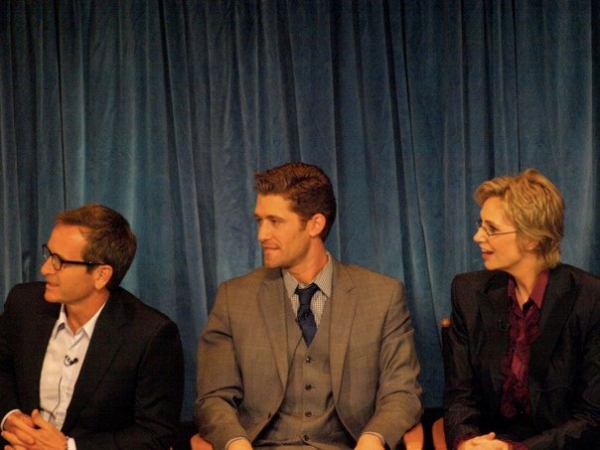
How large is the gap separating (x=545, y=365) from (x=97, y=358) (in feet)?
5.48

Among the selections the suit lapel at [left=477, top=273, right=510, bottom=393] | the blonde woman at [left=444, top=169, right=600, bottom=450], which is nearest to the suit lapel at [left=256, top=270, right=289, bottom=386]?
the blonde woman at [left=444, top=169, right=600, bottom=450]

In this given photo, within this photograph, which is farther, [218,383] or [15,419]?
[218,383]

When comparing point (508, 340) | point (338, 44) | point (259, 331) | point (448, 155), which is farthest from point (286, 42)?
point (508, 340)

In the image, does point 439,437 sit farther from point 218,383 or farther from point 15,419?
point 15,419

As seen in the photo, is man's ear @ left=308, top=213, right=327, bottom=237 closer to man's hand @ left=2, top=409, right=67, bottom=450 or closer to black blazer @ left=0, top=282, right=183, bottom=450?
black blazer @ left=0, top=282, right=183, bottom=450

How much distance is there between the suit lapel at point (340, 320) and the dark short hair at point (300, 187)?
282 millimetres

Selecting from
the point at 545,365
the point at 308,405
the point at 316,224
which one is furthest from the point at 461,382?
the point at 316,224

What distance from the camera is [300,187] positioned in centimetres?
364

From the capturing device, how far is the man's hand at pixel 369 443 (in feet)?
11.0

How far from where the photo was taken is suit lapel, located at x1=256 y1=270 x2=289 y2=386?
3602 mm

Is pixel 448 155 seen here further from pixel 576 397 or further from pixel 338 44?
pixel 576 397

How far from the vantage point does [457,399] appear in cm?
363

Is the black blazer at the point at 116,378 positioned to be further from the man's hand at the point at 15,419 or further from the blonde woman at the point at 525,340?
the blonde woman at the point at 525,340

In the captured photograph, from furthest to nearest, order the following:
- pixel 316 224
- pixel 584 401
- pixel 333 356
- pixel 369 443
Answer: pixel 316 224 → pixel 333 356 → pixel 584 401 → pixel 369 443
